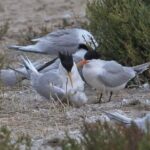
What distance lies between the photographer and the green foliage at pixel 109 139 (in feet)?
15.3

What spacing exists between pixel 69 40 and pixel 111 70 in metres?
2.50

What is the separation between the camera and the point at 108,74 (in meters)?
8.00

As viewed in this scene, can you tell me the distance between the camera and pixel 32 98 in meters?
8.28

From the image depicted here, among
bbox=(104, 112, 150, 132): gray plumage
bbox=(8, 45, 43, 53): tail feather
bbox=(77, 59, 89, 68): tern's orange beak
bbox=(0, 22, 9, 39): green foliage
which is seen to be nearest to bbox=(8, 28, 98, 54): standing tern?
bbox=(8, 45, 43, 53): tail feather

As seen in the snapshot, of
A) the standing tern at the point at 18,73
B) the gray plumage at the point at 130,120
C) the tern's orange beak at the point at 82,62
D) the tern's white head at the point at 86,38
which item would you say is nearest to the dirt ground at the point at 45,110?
the standing tern at the point at 18,73

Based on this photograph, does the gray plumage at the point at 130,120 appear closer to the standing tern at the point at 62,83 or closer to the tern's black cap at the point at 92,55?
the standing tern at the point at 62,83

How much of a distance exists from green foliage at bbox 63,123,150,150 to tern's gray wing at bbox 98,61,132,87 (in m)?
2.94

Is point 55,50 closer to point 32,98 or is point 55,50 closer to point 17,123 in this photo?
point 32,98

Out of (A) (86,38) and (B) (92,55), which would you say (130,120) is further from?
(A) (86,38)

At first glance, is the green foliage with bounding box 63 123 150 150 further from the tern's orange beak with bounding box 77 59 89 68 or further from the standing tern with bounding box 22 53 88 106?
the tern's orange beak with bounding box 77 59 89 68

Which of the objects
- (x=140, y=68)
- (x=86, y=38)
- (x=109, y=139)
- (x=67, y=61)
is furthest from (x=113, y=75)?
(x=109, y=139)

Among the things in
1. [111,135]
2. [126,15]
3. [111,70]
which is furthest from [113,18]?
[111,135]

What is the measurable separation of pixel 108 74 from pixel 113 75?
0.05m

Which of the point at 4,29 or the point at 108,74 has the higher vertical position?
the point at 108,74
